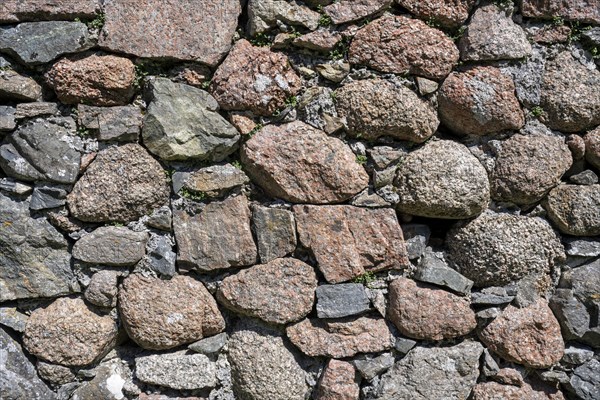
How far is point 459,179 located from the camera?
7.75 feet

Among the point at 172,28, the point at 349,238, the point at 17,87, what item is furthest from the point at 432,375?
the point at 17,87

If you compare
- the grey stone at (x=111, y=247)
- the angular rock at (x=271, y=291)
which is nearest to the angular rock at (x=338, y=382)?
the angular rock at (x=271, y=291)

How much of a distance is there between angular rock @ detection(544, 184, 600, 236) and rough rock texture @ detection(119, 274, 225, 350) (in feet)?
5.24

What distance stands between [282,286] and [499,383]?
1077 mm

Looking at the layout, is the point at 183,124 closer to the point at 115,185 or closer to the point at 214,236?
the point at 115,185

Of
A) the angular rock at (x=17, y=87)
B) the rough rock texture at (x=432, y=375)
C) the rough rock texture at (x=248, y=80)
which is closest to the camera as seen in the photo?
the angular rock at (x=17, y=87)

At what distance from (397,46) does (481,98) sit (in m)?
0.43

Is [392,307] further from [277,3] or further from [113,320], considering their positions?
[277,3]

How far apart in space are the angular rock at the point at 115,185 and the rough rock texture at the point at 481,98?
50.5 inches

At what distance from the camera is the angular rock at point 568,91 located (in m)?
2.45

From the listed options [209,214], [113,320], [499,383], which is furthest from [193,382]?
[499,383]

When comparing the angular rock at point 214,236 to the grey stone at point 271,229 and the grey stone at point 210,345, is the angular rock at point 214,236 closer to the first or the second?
the grey stone at point 271,229

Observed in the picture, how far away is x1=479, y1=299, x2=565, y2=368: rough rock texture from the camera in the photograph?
8.04ft

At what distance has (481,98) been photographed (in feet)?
7.85
